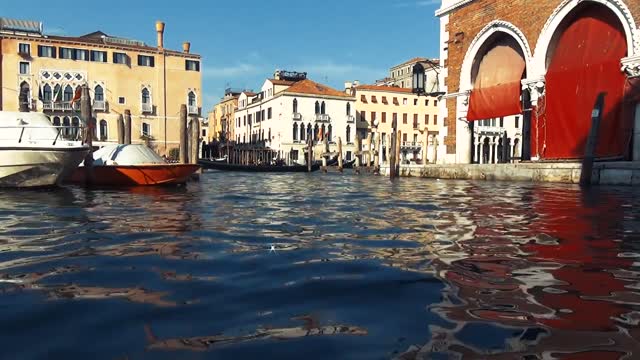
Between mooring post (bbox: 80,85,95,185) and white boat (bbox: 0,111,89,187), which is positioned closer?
white boat (bbox: 0,111,89,187)

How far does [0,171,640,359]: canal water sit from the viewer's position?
204 centimetres

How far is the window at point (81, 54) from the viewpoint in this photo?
42875 millimetres

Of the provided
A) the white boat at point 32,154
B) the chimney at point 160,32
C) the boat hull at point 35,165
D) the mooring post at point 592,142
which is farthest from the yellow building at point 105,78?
the mooring post at point 592,142

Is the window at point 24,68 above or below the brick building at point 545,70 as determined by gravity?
above

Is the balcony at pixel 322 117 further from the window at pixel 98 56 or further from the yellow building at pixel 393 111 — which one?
the window at pixel 98 56

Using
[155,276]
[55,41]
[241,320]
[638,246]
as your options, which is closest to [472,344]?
[241,320]


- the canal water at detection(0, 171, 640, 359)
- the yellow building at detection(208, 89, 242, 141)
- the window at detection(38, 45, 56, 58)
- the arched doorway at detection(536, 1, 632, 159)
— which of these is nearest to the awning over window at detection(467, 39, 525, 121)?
the arched doorway at detection(536, 1, 632, 159)

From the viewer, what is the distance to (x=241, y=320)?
7.73 feet

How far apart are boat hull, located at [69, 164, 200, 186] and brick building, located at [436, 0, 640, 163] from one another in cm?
1127

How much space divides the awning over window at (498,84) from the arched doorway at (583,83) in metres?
1.67

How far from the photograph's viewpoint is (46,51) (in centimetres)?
4203

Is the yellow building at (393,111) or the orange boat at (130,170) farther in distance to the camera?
the yellow building at (393,111)

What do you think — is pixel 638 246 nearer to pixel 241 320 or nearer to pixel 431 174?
pixel 241 320

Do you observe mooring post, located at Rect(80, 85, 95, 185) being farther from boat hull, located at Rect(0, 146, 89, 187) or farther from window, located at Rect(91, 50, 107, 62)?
window, located at Rect(91, 50, 107, 62)
